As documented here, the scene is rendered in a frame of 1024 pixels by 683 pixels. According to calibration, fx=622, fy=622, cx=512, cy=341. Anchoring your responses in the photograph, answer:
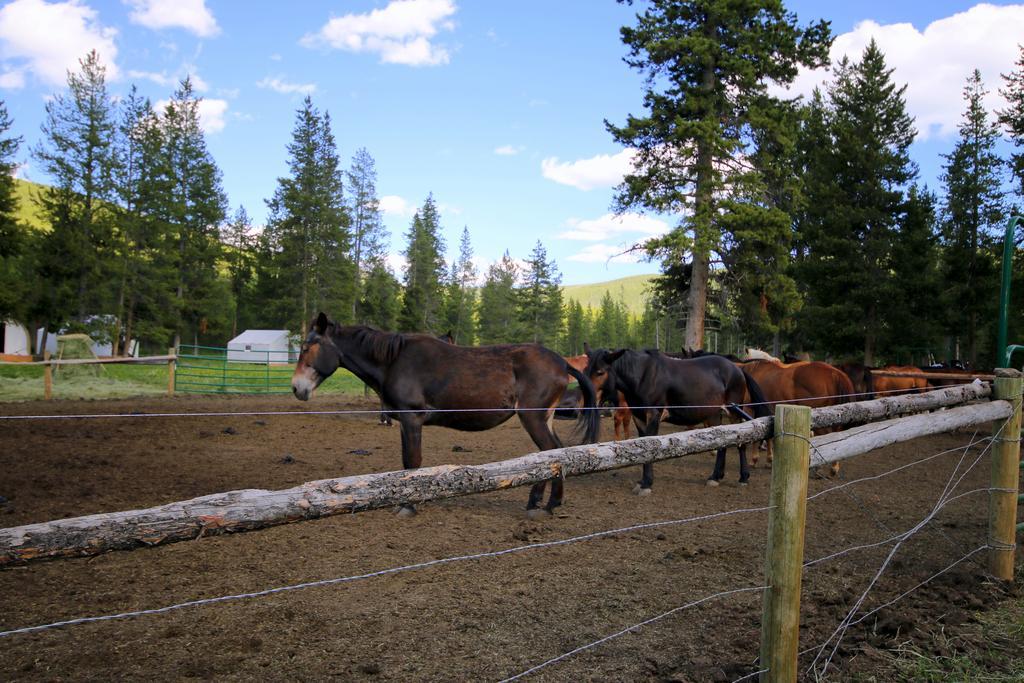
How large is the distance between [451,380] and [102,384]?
54.5 ft

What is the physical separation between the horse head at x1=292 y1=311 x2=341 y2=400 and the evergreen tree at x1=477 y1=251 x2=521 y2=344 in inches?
1958

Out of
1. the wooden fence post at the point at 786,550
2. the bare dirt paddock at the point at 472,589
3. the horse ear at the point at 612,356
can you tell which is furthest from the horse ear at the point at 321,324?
the wooden fence post at the point at 786,550

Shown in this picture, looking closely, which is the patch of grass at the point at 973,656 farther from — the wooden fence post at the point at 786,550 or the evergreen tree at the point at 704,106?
the evergreen tree at the point at 704,106

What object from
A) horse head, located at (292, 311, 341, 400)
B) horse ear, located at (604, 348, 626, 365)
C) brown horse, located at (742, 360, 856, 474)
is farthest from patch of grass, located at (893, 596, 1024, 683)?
brown horse, located at (742, 360, 856, 474)

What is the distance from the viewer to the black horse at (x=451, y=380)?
6.53 m

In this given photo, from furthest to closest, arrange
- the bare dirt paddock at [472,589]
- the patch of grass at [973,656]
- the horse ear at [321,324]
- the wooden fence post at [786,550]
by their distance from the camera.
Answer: the horse ear at [321,324]
the bare dirt paddock at [472,589]
the patch of grass at [973,656]
the wooden fence post at [786,550]

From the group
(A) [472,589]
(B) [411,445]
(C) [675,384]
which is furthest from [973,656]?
(C) [675,384]

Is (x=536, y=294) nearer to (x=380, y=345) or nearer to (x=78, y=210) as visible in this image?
(x=78, y=210)

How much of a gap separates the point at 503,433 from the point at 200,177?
4010cm

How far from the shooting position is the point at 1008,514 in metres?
4.34

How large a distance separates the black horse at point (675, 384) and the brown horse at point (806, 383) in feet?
4.94

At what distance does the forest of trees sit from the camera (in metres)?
21.1

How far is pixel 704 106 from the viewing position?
20578mm

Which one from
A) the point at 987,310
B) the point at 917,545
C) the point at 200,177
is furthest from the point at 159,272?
the point at 987,310
